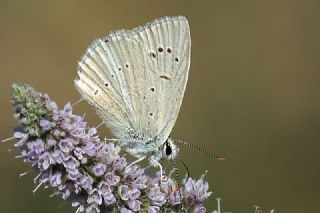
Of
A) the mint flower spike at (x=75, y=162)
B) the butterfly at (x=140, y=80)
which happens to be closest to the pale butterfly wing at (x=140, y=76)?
the butterfly at (x=140, y=80)

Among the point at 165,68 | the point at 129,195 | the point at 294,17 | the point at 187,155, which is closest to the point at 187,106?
the point at 187,155

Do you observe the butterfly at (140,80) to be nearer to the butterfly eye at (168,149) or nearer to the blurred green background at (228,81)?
the butterfly eye at (168,149)

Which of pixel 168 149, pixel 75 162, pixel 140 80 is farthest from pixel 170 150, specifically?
pixel 75 162

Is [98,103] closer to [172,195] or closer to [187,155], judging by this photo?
[172,195]

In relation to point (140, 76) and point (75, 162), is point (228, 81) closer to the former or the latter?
point (140, 76)

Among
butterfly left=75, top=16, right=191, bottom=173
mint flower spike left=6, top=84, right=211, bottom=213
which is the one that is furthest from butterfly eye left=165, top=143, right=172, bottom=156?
mint flower spike left=6, top=84, right=211, bottom=213

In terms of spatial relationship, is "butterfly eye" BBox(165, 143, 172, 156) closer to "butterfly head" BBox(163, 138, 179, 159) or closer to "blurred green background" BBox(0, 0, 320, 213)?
"butterfly head" BBox(163, 138, 179, 159)
